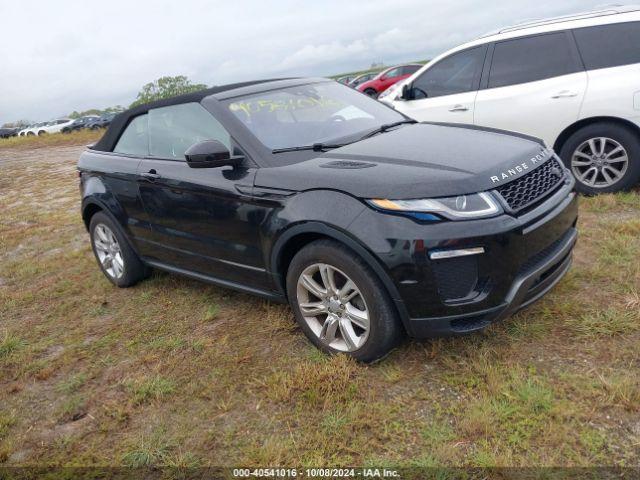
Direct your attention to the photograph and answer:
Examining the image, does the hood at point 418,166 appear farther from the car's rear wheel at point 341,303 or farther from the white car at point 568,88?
the white car at point 568,88

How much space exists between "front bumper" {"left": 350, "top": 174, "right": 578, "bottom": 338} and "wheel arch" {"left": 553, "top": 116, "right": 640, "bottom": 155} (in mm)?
3008

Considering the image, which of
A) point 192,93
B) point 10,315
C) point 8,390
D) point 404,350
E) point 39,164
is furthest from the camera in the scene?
point 39,164

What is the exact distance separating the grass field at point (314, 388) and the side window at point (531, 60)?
6.82ft

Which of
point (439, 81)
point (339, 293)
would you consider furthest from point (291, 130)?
point (439, 81)

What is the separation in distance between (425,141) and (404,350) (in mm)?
1273

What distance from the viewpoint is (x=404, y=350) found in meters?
3.20

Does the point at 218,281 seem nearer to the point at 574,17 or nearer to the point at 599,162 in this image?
the point at 599,162

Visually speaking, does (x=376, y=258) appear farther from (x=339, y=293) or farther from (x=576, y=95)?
(x=576, y=95)

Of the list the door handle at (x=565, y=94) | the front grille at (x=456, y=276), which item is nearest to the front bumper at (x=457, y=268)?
the front grille at (x=456, y=276)

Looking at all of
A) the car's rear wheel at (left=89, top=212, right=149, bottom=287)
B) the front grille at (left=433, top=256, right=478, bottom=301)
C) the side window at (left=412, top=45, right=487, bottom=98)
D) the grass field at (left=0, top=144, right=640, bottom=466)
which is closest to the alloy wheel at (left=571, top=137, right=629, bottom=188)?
the grass field at (left=0, top=144, right=640, bottom=466)

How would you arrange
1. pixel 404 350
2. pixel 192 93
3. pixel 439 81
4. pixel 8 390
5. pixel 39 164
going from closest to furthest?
pixel 404 350 < pixel 8 390 < pixel 192 93 < pixel 439 81 < pixel 39 164

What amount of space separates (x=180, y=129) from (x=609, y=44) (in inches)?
166

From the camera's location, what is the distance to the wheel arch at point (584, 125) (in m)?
5.09

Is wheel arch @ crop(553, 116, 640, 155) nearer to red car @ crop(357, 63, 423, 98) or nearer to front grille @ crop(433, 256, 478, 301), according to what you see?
front grille @ crop(433, 256, 478, 301)
